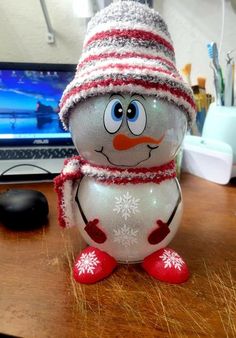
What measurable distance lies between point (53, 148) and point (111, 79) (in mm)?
432

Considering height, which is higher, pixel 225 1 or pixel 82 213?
pixel 225 1

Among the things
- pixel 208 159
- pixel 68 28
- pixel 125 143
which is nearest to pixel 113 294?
pixel 125 143

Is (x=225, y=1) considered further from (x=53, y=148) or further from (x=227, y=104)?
(x=53, y=148)

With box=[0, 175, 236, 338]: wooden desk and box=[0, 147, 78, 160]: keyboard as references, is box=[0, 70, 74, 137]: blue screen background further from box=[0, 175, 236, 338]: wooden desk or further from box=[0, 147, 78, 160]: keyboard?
box=[0, 175, 236, 338]: wooden desk

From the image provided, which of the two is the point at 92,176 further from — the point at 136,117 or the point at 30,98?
the point at 30,98

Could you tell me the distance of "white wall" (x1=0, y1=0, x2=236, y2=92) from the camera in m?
0.85

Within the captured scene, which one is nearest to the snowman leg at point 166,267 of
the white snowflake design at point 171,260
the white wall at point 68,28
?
the white snowflake design at point 171,260

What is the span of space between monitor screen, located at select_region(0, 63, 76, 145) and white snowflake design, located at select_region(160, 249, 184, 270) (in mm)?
422

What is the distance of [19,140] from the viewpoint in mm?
725

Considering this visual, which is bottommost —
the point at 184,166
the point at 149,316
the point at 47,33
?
the point at 184,166

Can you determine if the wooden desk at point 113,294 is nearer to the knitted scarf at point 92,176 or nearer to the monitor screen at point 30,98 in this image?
the knitted scarf at point 92,176

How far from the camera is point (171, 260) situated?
1.30ft

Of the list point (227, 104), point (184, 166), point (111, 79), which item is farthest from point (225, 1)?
point (111, 79)

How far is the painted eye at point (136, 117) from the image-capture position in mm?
344
